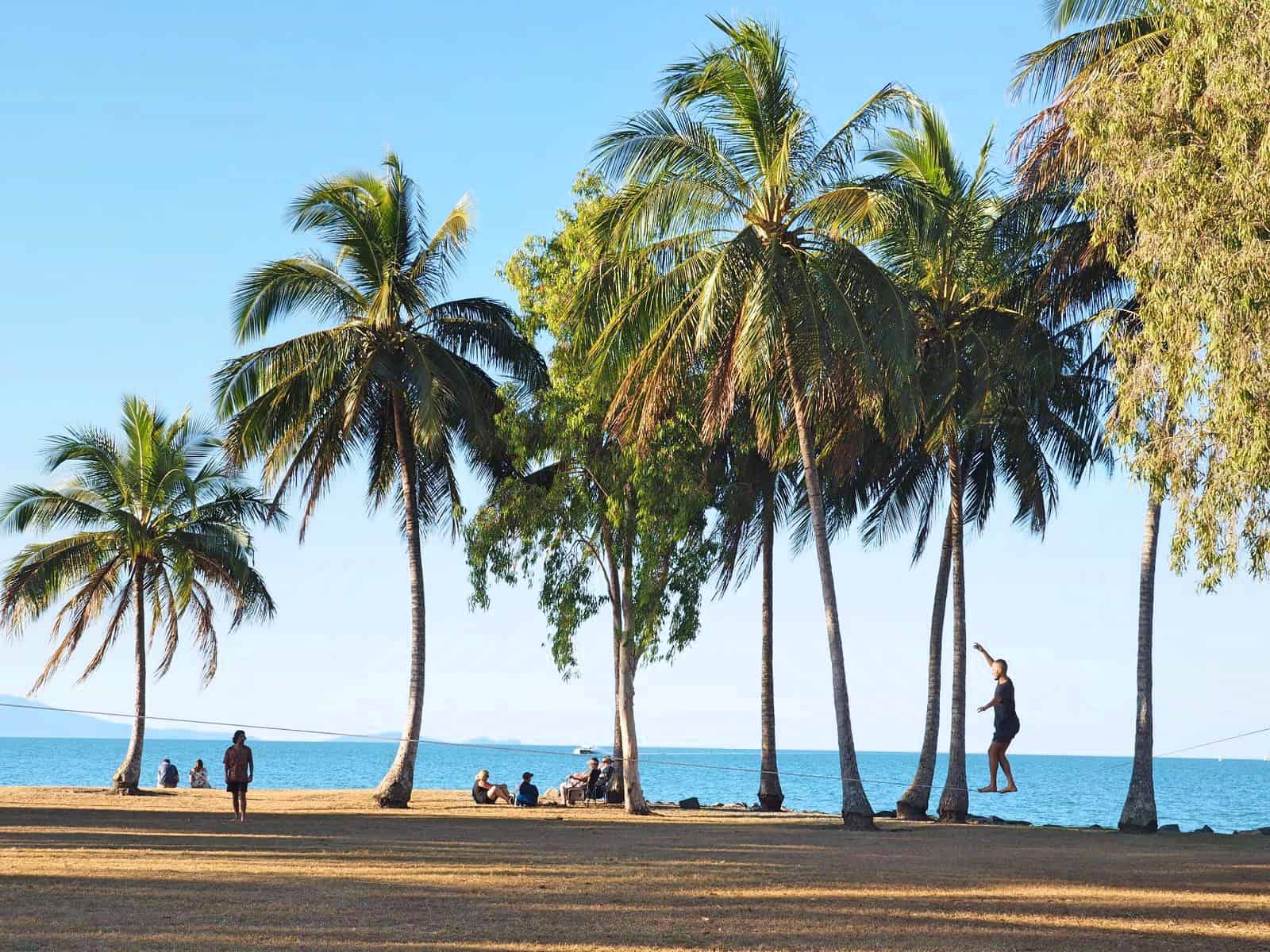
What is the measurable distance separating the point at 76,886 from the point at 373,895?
255 cm

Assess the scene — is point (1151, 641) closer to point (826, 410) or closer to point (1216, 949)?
point (826, 410)

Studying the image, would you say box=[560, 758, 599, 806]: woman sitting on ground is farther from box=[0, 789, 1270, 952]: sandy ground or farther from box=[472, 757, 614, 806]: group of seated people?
box=[0, 789, 1270, 952]: sandy ground

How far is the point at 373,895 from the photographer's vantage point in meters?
10.9

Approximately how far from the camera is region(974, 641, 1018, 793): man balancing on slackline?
17234 millimetres

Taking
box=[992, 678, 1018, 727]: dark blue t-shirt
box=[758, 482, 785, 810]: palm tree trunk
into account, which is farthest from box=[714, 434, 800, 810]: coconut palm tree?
box=[992, 678, 1018, 727]: dark blue t-shirt

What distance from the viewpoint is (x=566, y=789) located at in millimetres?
28734

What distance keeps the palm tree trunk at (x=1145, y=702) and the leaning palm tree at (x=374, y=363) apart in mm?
11794

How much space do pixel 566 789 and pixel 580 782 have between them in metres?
0.61

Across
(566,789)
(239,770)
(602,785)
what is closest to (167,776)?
(566,789)

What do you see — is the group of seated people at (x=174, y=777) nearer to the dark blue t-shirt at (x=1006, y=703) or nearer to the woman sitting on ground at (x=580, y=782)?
the woman sitting on ground at (x=580, y=782)

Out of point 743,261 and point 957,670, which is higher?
point 743,261

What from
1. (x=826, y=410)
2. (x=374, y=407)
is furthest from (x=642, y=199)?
(x=374, y=407)

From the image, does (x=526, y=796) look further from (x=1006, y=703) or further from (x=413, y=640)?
(x=1006, y=703)

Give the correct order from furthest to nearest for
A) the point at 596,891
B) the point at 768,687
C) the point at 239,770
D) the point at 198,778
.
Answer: the point at 198,778 < the point at 768,687 < the point at 239,770 < the point at 596,891
